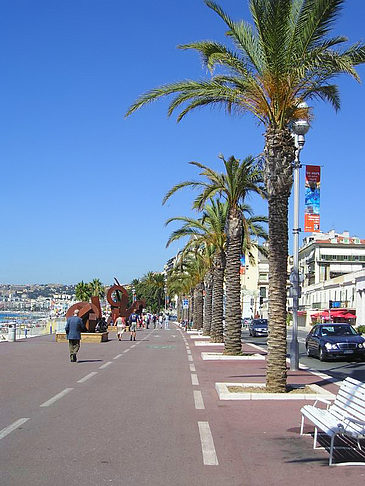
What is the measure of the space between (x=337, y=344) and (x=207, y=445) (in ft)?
53.7

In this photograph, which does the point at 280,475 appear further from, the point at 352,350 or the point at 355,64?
the point at 352,350

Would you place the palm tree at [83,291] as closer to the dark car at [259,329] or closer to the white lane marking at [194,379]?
the dark car at [259,329]

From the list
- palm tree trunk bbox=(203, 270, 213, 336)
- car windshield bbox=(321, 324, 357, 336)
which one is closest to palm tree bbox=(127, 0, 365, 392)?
car windshield bbox=(321, 324, 357, 336)

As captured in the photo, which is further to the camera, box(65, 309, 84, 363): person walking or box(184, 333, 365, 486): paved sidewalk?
box(65, 309, 84, 363): person walking

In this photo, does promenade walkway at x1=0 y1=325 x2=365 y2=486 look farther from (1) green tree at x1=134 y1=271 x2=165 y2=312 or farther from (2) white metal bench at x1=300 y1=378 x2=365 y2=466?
(1) green tree at x1=134 y1=271 x2=165 y2=312

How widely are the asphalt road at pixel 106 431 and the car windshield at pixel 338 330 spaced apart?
10.1 meters

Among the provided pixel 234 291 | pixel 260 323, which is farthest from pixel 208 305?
pixel 234 291

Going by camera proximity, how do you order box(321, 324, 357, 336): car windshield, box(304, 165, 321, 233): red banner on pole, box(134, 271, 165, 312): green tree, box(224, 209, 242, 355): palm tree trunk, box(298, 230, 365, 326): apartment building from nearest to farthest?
box(304, 165, 321, 233): red banner on pole < box(224, 209, 242, 355): palm tree trunk < box(321, 324, 357, 336): car windshield < box(298, 230, 365, 326): apartment building < box(134, 271, 165, 312): green tree

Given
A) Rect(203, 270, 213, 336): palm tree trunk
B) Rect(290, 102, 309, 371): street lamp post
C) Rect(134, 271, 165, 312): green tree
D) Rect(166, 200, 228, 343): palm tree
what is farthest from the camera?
Rect(134, 271, 165, 312): green tree

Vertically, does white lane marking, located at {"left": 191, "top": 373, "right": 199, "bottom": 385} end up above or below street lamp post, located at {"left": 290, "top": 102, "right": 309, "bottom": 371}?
below

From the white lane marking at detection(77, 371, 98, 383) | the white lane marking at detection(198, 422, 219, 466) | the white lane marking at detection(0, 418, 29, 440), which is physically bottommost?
the white lane marking at detection(198, 422, 219, 466)

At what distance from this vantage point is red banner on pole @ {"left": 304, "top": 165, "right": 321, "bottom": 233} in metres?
21.1

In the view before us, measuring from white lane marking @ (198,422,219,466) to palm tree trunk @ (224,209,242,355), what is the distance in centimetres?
1381

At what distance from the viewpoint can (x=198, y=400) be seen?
12484 mm
